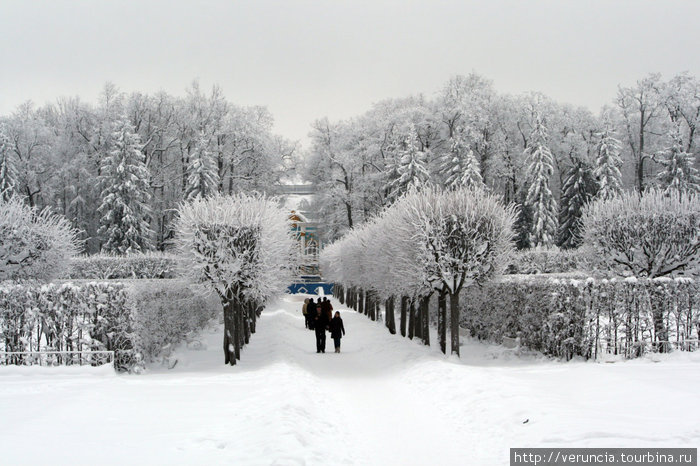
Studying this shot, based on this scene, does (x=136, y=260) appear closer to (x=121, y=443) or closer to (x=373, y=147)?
(x=373, y=147)

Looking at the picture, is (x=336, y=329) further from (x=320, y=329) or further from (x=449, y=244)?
(x=449, y=244)

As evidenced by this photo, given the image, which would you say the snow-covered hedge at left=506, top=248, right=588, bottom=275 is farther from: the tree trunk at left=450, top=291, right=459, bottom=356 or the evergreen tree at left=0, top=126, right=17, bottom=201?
the evergreen tree at left=0, top=126, right=17, bottom=201

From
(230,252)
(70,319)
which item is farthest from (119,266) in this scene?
(70,319)

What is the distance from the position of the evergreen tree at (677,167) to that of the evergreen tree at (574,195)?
250 inches

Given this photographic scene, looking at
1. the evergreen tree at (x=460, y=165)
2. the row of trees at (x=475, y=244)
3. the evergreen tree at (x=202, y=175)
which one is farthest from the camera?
the evergreen tree at (x=202, y=175)

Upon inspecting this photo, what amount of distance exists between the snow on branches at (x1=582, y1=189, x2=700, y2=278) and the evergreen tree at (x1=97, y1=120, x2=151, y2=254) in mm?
36388

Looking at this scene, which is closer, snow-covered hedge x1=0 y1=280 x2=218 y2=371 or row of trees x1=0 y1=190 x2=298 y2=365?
snow-covered hedge x1=0 y1=280 x2=218 y2=371

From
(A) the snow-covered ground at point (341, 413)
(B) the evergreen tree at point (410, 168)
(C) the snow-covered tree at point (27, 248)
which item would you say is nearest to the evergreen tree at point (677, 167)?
(B) the evergreen tree at point (410, 168)

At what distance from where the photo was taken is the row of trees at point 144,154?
5134cm

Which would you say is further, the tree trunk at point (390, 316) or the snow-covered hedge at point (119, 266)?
the snow-covered hedge at point (119, 266)

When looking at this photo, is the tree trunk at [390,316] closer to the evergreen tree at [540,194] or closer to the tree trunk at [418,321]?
the tree trunk at [418,321]

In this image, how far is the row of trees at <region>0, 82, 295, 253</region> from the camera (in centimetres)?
5134

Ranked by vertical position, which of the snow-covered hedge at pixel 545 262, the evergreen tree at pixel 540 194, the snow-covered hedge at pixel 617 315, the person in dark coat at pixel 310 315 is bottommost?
the person in dark coat at pixel 310 315

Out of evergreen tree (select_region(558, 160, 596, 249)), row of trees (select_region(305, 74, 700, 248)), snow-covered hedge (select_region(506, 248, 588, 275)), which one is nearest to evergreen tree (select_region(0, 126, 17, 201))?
row of trees (select_region(305, 74, 700, 248))
